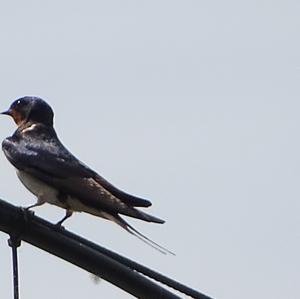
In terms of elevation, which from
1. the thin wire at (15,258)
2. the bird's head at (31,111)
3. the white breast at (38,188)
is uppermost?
the bird's head at (31,111)

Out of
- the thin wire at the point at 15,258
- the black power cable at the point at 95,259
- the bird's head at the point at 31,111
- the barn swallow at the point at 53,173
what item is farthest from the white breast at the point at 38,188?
the black power cable at the point at 95,259

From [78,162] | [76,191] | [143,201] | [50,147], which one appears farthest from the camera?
[50,147]

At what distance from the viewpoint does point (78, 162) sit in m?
8.29

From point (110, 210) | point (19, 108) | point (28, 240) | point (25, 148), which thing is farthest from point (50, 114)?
point (28, 240)

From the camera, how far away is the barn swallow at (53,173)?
23.2ft

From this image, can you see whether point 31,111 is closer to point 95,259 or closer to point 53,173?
point 53,173

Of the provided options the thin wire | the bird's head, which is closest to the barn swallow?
the bird's head

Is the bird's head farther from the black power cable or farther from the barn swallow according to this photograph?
the black power cable

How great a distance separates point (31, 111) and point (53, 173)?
1.72 meters

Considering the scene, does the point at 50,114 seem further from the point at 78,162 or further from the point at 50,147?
the point at 78,162

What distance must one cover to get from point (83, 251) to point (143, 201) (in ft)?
7.02

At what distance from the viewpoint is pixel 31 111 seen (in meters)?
9.90

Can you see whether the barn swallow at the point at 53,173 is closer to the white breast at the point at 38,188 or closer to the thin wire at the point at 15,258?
the white breast at the point at 38,188

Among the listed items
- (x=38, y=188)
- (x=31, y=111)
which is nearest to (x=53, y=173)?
(x=38, y=188)
